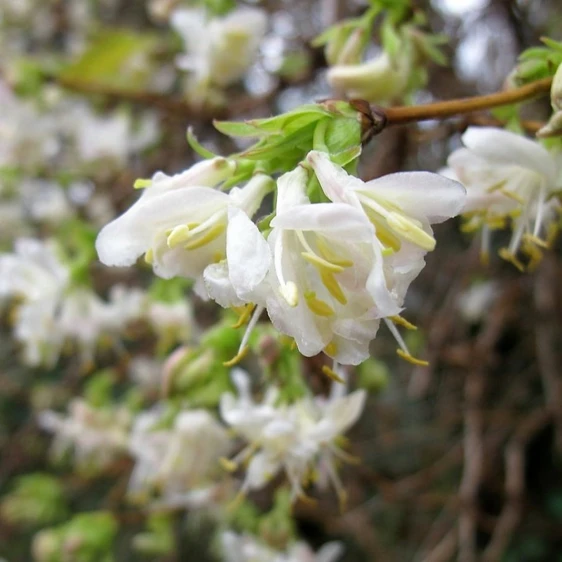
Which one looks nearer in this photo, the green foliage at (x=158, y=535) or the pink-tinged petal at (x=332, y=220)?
the pink-tinged petal at (x=332, y=220)

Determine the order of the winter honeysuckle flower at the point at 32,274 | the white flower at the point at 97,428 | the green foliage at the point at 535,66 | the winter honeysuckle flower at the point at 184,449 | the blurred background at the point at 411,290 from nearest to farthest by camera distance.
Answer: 1. the green foliage at the point at 535,66
2. the winter honeysuckle flower at the point at 184,449
3. the winter honeysuckle flower at the point at 32,274
4. the white flower at the point at 97,428
5. the blurred background at the point at 411,290

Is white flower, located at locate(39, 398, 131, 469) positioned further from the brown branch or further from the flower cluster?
the brown branch

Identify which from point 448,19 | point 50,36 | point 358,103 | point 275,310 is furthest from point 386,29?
point 50,36

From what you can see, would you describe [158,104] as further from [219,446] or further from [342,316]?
[342,316]

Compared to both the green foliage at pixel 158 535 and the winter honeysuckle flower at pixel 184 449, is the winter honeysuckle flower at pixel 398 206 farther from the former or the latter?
the green foliage at pixel 158 535

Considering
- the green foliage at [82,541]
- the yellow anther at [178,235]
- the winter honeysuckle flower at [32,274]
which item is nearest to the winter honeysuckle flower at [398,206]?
the yellow anther at [178,235]

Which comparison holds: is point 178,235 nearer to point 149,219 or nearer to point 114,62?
point 149,219
